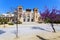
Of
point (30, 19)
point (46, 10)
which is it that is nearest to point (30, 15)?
point (30, 19)

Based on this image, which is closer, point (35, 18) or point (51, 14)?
point (51, 14)

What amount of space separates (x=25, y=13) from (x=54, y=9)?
152 ft

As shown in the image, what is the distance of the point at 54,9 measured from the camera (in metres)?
20.5

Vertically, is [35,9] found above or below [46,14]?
above

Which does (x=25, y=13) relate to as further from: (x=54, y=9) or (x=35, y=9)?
(x=54, y=9)

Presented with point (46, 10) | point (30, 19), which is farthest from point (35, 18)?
point (46, 10)

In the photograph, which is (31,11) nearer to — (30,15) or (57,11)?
(30,15)

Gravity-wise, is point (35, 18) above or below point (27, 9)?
below

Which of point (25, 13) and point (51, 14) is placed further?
point (25, 13)

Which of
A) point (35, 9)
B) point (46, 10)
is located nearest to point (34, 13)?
point (35, 9)

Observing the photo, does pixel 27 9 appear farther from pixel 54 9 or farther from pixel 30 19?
pixel 54 9

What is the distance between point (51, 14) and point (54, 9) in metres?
1.04

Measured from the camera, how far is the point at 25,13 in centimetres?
6650

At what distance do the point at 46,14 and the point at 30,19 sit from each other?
46.4 m
